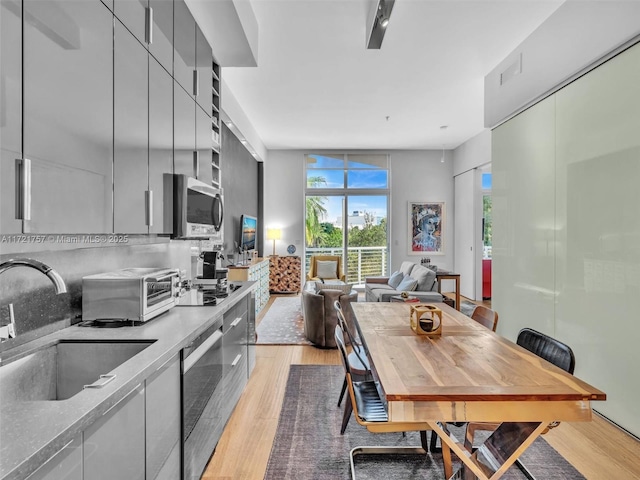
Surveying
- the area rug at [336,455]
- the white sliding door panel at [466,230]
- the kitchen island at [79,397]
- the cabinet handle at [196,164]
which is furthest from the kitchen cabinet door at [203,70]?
the white sliding door panel at [466,230]

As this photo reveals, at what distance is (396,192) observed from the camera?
8.23m

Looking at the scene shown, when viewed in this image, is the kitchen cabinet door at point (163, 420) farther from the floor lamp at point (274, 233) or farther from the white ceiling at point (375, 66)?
the floor lamp at point (274, 233)

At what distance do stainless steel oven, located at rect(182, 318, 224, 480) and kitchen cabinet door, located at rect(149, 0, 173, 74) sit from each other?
1.55 metres

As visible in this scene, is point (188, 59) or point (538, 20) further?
point (538, 20)

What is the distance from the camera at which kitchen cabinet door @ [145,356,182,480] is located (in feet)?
4.40

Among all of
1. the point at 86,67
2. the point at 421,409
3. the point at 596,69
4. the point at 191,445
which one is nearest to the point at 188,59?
the point at 86,67

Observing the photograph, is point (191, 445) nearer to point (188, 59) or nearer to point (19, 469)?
point (19, 469)

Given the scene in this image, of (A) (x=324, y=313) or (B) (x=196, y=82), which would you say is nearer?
(B) (x=196, y=82)

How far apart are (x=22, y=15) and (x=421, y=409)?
181cm

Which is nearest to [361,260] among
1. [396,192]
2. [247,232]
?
[396,192]

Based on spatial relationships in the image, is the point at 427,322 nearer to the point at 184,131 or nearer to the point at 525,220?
the point at 184,131

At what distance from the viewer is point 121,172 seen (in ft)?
5.44

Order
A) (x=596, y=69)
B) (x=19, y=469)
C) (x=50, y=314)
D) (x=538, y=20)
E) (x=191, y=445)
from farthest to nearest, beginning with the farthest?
(x=538, y=20) → (x=596, y=69) → (x=191, y=445) → (x=50, y=314) → (x=19, y=469)

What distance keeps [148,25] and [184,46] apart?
0.53m
